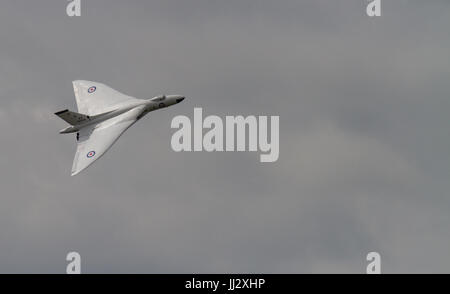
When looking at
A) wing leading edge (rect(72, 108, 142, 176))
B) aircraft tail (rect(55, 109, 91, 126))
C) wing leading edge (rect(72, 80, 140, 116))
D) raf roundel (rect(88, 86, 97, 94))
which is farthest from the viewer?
raf roundel (rect(88, 86, 97, 94))

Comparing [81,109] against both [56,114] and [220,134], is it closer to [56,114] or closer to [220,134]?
[56,114]

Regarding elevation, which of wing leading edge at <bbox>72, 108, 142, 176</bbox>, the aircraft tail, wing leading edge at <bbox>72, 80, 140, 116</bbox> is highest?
wing leading edge at <bbox>72, 80, 140, 116</bbox>

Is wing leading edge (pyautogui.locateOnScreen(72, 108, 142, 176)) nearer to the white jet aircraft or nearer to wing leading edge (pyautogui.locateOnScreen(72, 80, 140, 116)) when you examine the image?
the white jet aircraft

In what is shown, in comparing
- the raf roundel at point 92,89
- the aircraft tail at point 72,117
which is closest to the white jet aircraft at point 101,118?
the aircraft tail at point 72,117

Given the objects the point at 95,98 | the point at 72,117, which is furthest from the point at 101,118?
the point at 95,98

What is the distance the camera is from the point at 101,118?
5256 inches

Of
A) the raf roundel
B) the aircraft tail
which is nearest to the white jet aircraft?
the aircraft tail

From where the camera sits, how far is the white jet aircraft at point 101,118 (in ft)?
418

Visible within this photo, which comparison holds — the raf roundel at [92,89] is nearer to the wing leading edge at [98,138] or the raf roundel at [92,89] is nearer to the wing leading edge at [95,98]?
the wing leading edge at [95,98]

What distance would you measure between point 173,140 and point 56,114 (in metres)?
16.7

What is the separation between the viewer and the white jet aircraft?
5017 inches

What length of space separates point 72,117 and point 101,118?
431cm
